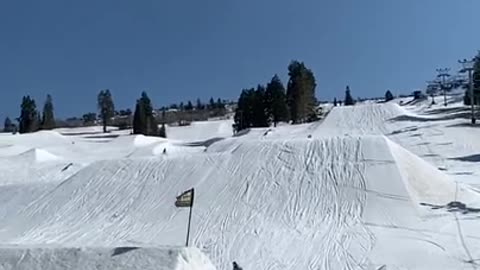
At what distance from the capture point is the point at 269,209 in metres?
21.2

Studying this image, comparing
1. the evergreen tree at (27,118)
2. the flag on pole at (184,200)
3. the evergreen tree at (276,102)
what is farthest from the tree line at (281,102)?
the flag on pole at (184,200)

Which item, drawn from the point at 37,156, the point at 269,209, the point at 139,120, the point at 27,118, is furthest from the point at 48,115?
the point at 269,209

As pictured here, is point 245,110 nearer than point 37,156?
No

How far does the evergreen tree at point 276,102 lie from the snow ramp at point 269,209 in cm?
5673

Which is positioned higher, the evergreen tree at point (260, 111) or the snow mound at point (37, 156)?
the evergreen tree at point (260, 111)

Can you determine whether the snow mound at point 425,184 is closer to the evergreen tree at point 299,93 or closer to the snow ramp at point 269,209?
the snow ramp at point 269,209

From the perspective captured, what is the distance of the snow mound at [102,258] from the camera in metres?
9.02

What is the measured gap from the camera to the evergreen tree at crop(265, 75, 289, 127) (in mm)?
84312

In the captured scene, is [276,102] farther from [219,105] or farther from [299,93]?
[219,105]

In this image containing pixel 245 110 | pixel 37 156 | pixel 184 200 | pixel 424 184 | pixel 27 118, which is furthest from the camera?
pixel 27 118

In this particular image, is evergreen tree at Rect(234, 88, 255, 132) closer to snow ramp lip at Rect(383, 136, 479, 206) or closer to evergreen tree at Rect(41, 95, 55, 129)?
evergreen tree at Rect(41, 95, 55, 129)

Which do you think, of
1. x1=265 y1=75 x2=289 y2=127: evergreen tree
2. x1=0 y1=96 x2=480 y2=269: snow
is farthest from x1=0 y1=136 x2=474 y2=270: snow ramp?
x1=265 y1=75 x2=289 y2=127: evergreen tree

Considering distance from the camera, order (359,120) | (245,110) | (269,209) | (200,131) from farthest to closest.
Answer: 1. (200,131)
2. (245,110)
3. (359,120)
4. (269,209)

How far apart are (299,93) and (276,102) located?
4.15 meters
